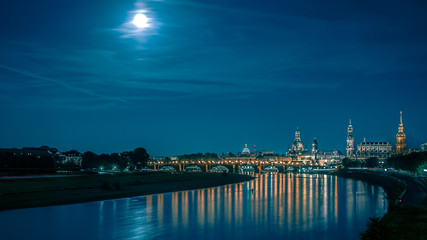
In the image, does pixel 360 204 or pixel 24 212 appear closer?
pixel 24 212

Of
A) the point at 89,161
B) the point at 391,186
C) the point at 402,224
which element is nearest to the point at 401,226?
the point at 402,224

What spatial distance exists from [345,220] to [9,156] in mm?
95623

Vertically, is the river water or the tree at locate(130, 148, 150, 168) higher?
the tree at locate(130, 148, 150, 168)

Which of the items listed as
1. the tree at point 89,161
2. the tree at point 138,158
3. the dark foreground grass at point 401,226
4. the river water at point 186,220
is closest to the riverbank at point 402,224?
the dark foreground grass at point 401,226

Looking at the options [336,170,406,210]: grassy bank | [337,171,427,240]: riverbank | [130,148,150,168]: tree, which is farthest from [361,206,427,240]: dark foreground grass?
[130,148,150,168]: tree

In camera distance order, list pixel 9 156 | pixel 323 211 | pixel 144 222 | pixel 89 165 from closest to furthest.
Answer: pixel 144 222 → pixel 323 211 → pixel 9 156 → pixel 89 165

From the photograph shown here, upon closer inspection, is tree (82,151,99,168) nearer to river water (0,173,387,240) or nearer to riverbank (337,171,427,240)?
river water (0,173,387,240)

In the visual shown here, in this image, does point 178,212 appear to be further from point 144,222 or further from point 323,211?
point 323,211

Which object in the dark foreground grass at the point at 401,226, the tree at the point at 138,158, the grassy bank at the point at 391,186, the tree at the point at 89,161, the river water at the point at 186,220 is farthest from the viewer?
the tree at the point at 138,158

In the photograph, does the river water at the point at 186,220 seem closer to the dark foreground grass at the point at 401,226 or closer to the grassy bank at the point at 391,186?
the grassy bank at the point at 391,186

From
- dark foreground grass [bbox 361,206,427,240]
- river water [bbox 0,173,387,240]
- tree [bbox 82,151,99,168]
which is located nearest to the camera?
dark foreground grass [bbox 361,206,427,240]

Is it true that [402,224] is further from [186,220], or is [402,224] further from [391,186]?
[391,186]

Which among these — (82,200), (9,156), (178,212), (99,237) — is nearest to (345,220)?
(178,212)

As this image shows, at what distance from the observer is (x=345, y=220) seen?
47344 mm
